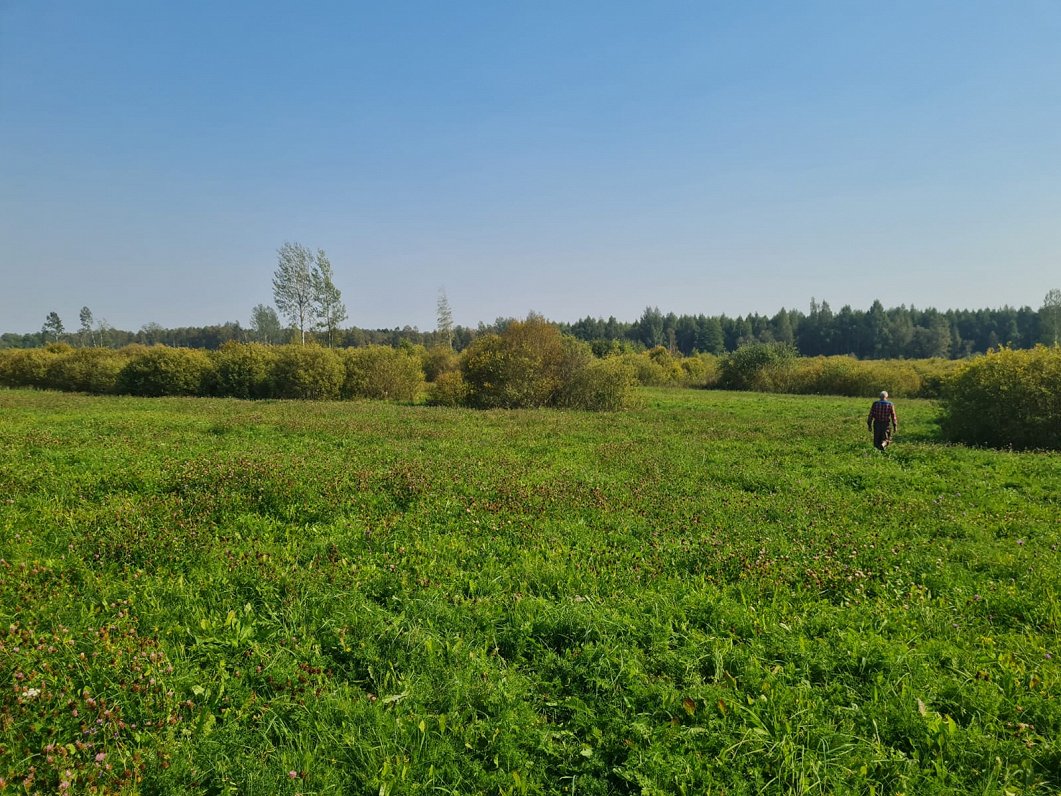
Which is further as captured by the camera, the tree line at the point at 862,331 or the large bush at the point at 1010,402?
the tree line at the point at 862,331

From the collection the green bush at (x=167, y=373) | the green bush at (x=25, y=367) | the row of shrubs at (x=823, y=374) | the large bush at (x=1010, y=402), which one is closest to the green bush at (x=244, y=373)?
the green bush at (x=167, y=373)

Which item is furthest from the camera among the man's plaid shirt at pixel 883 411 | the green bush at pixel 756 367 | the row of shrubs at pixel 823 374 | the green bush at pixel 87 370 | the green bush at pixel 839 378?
the green bush at pixel 756 367

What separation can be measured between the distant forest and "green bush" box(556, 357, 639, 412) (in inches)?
1601

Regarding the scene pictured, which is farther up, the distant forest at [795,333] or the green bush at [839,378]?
the distant forest at [795,333]

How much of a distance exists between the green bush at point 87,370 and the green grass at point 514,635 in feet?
127

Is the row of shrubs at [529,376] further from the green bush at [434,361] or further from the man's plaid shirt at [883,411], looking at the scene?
the man's plaid shirt at [883,411]

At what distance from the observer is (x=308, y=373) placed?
120 feet

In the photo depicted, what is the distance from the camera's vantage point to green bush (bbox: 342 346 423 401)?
37.1m

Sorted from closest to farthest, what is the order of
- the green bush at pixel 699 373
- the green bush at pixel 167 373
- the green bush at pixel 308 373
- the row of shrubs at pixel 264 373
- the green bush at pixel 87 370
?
the green bush at pixel 308 373 → the row of shrubs at pixel 264 373 → the green bush at pixel 167 373 → the green bush at pixel 87 370 → the green bush at pixel 699 373

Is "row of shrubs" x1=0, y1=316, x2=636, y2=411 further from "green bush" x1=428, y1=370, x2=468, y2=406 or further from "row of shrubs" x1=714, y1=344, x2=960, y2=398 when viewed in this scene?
"row of shrubs" x1=714, y1=344, x2=960, y2=398

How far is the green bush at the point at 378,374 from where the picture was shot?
3712cm

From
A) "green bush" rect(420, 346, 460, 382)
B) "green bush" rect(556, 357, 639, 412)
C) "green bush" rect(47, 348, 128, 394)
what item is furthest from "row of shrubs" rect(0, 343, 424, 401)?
"green bush" rect(556, 357, 639, 412)

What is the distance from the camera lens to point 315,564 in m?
6.23

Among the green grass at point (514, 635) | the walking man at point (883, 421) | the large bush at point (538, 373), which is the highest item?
the large bush at point (538, 373)
